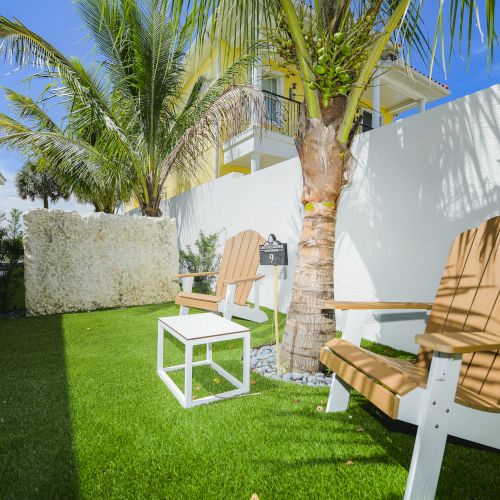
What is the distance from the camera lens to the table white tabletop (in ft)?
7.67

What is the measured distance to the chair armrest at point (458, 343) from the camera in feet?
4.00

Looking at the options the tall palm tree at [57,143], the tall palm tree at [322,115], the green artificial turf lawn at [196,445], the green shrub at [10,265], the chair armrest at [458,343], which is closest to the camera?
the chair armrest at [458,343]

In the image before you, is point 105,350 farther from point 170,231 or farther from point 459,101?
point 459,101

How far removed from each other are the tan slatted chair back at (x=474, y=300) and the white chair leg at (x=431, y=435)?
0.48 meters

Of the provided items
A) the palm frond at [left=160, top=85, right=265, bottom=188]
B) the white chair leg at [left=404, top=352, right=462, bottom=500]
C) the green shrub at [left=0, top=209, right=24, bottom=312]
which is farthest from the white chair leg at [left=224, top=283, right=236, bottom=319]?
the green shrub at [left=0, top=209, right=24, bottom=312]

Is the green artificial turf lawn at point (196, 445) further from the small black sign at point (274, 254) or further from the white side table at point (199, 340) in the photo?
the small black sign at point (274, 254)

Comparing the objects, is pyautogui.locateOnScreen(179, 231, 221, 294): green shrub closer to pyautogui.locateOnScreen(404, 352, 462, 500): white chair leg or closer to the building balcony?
the building balcony

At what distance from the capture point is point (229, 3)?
2.30 meters

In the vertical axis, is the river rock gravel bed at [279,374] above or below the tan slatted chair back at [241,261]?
below

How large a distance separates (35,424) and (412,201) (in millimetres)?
3576

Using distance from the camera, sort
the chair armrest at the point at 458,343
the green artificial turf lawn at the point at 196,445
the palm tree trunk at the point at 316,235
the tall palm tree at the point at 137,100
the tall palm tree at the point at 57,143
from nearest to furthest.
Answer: the chair armrest at the point at 458,343
the green artificial turf lawn at the point at 196,445
the palm tree trunk at the point at 316,235
the tall palm tree at the point at 137,100
the tall palm tree at the point at 57,143

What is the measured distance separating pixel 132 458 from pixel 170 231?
5.14 meters

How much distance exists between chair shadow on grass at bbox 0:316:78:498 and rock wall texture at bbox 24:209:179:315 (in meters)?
1.85

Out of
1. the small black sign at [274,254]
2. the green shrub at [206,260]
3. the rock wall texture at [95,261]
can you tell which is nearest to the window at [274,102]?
the green shrub at [206,260]
